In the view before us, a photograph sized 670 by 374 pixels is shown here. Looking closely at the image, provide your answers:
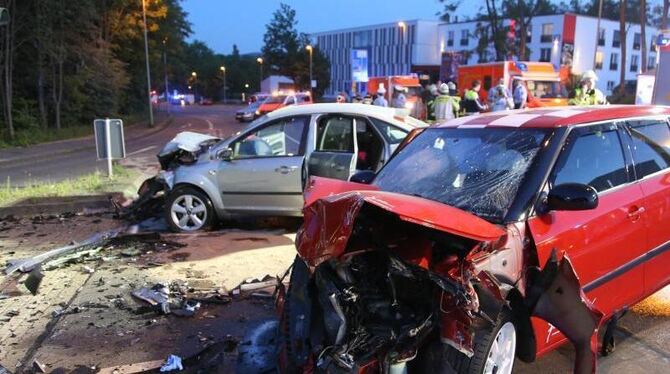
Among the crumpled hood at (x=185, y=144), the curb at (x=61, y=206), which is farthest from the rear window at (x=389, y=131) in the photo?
the curb at (x=61, y=206)

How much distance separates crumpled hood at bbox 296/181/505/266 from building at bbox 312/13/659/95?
41.4 meters

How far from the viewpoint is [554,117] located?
3.83 metres

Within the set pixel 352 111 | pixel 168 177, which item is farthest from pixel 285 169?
pixel 168 177

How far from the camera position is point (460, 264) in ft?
9.29

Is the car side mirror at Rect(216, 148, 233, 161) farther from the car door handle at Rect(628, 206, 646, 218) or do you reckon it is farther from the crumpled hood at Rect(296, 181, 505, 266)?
the car door handle at Rect(628, 206, 646, 218)

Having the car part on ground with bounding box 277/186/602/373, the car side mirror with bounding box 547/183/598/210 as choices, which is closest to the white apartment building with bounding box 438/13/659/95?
the car side mirror with bounding box 547/183/598/210

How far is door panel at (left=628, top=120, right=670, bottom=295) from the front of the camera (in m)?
3.97

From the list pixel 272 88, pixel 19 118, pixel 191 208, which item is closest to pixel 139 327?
pixel 191 208

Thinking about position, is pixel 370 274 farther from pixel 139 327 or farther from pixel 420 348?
pixel 139 327

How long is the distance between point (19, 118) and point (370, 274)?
25.3 m

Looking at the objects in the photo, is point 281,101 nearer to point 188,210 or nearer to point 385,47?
point 188,210

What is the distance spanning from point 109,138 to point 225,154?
3975 millimetres

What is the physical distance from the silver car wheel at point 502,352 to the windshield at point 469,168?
59 centimetres

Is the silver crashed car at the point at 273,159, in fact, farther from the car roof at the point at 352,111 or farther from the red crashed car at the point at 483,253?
the red crashed car at the point at 483,253
